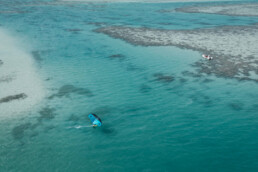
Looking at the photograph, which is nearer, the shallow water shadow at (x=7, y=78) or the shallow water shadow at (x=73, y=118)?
the shallow water shadow at (x=73, y=118)

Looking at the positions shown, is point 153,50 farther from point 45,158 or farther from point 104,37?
point 45,158

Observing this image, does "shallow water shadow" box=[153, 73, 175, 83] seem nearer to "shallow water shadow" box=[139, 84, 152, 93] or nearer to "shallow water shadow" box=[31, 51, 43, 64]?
"shallow water shadow" box=[139, 84, 152, 93]

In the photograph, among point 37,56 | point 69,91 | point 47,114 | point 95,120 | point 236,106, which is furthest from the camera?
point 37,56

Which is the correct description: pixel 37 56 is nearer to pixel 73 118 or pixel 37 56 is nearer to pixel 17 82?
pixel 17 82

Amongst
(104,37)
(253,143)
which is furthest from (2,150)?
(104,37)

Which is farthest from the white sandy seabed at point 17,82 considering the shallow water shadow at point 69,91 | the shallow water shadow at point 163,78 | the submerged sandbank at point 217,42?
the submerged sandbank at point 217,42

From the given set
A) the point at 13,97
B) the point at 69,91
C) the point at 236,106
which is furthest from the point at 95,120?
the point at 236,106

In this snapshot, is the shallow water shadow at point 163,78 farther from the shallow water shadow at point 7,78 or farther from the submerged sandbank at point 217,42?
the shallow water shadow at point 7,78
